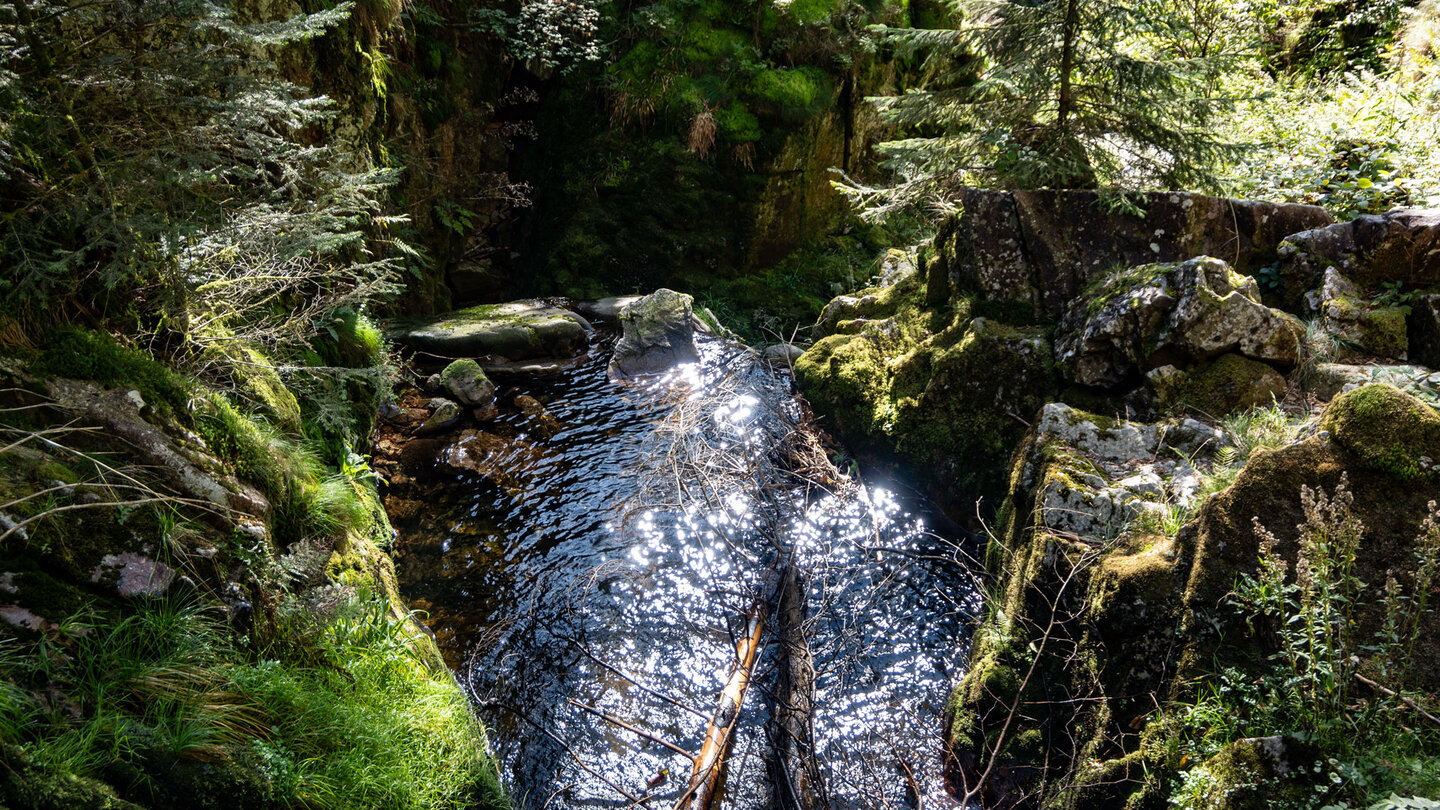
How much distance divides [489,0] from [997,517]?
38.1 ft

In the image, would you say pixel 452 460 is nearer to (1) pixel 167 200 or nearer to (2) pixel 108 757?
(1) pixel 167 200

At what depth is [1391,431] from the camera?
2.87 metres

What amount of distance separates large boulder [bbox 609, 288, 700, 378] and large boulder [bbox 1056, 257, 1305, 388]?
17.8 ft

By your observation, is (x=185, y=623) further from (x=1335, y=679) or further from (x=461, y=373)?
(x=461, y=373)

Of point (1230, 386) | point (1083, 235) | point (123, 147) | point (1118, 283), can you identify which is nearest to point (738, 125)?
point (1083, 235)

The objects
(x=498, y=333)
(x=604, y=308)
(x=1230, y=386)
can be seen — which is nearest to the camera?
(x=1230, y=386)

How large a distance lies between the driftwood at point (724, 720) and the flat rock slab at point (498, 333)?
5929 millimetres

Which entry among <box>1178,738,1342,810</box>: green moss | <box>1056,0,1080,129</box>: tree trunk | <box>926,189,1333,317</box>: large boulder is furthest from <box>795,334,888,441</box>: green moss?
<box>1178,738,1342,810</box>: green moss

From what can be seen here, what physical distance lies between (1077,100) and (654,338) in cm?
583

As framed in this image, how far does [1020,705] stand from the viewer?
3.80 metres

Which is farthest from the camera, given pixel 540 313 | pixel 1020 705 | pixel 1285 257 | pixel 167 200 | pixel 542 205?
pixel 542 205

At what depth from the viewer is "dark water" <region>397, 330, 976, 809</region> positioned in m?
3.95

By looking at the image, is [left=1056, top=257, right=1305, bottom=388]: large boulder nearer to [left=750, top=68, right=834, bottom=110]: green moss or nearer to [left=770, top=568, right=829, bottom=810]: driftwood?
[left=770, top=568, right=829, bottom=810]: driftwood

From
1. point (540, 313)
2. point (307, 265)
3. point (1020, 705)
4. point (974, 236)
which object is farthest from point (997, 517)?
point (540, 313)
